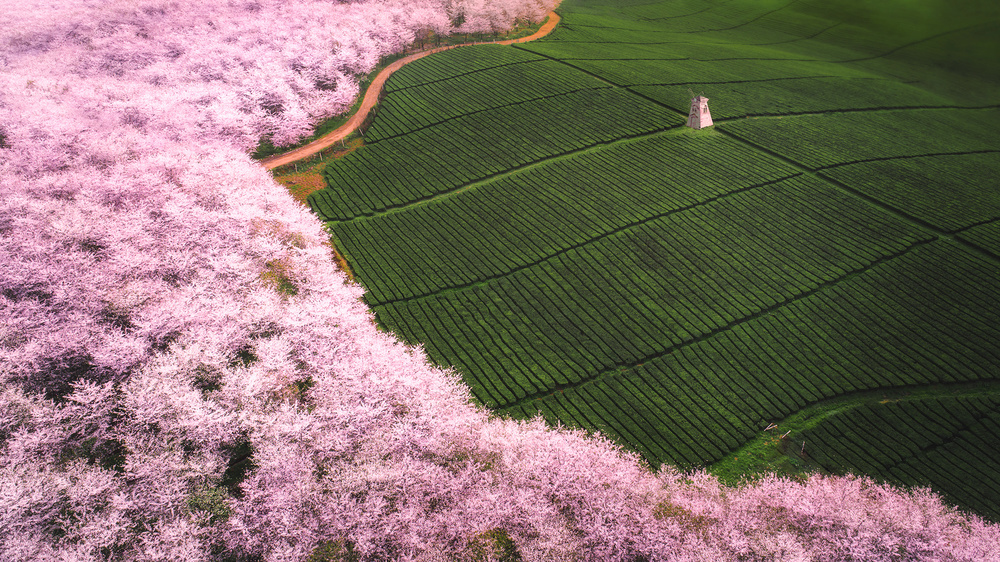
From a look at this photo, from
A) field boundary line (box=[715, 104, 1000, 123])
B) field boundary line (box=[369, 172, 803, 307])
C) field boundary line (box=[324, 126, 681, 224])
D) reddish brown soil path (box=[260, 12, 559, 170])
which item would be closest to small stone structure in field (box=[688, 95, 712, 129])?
field boundary line (box=[324, 126, 681, 224])

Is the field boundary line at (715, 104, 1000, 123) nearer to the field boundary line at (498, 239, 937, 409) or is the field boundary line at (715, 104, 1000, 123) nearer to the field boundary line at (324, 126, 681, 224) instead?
the field boundary line at (324, 126, 681, 224)

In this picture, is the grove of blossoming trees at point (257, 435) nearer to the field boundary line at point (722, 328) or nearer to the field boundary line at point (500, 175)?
the field boundary line at point (722, 328)

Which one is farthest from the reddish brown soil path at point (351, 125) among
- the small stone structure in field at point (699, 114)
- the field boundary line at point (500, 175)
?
the small stone structure in field at point (699, 114)

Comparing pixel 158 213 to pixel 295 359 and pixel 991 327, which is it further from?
pixel 991 327

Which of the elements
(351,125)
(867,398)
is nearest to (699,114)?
(867,398)

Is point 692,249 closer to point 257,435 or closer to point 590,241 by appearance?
point 590,241

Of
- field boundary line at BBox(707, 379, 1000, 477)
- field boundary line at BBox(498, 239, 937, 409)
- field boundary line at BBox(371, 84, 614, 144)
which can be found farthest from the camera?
field boundary line at BBox(371, 84, 614, 144)

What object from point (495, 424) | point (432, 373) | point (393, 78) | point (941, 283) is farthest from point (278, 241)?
point (941, 283)
